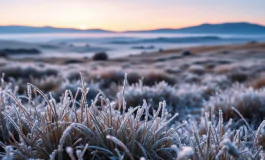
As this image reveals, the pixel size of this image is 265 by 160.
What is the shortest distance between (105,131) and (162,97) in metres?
2.79

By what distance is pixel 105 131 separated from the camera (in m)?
1.74

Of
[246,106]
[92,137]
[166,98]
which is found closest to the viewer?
[92,137]

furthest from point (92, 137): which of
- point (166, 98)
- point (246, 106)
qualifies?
point (166, 98)

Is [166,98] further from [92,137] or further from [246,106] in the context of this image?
[92,137]

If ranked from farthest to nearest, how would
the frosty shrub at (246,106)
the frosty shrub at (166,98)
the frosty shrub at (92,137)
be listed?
1. the frosty shrub at (166,98)
2. the frosty shrub at (246,106)
3. the frosty shrub at (92,137)

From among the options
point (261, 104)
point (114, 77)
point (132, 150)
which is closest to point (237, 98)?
point (261, 104)

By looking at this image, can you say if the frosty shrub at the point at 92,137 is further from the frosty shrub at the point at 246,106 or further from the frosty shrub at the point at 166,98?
the frosty shrub at the point at 166,98

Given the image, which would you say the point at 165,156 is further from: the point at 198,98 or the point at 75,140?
the point at 198,98

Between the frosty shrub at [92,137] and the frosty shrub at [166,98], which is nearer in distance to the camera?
the frosty shrub at [92,137]

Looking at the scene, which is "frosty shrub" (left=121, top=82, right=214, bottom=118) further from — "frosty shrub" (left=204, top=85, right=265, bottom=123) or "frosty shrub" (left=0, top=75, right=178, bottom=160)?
"frosty shrub" (left=0, top=75, right=178, bottom=160)

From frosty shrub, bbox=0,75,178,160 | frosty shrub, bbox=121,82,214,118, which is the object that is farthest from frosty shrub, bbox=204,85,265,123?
frosty shrub, bbox=0,75,178,160

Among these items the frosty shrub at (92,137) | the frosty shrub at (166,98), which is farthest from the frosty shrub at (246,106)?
the frosty shrub at (92,137)

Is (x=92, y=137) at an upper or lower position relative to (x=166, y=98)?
upper

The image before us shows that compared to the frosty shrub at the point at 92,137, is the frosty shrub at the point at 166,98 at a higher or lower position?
lower
